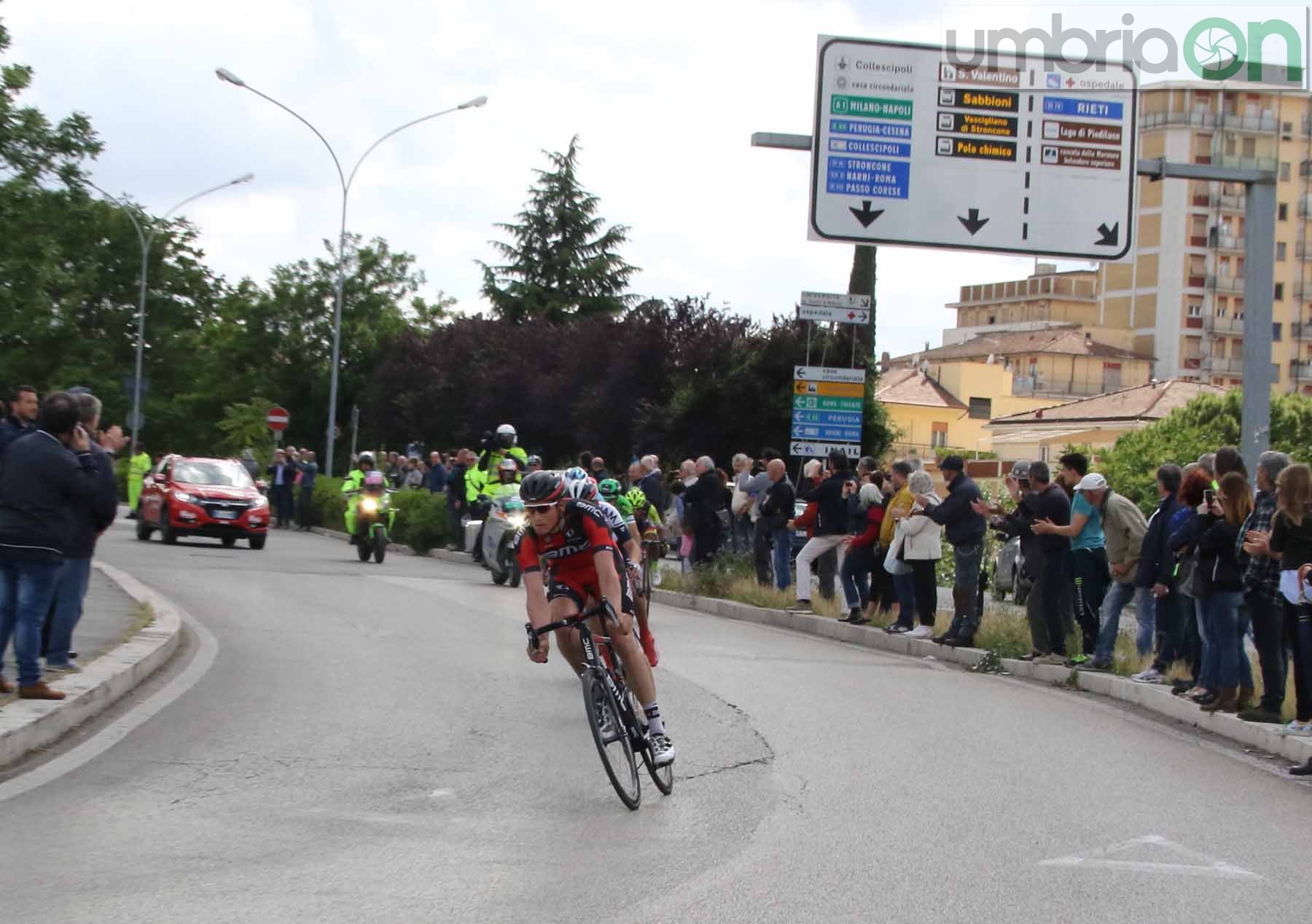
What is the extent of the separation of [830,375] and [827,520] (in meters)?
4.48

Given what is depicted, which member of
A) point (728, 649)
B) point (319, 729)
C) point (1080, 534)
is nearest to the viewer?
point (319, 729)

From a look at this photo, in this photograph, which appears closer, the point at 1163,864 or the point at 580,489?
the point at 1163,864

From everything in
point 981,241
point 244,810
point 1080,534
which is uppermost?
point 981,241

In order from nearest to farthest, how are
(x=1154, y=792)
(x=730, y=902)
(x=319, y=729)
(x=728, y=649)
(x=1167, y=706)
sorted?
(x=730, y=902) < (x=1154, y=792) < (x=319, y=729) < (x=1167, y=706) < (x=728, y=649)

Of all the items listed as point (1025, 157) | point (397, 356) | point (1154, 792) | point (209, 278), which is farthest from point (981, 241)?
point (209, 278)

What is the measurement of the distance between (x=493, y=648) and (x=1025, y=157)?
9663 mm

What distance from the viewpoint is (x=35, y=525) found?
998 cm

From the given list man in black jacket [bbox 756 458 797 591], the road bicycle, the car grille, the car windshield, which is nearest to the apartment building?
the car windshield

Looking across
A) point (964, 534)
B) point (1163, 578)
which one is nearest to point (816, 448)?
point (964, 534)

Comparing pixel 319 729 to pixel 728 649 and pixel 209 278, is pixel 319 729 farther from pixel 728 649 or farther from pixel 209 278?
pixel 209 278

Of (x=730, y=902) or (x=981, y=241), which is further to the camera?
(x=981, y=241)

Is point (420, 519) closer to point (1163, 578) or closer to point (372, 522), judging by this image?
point (372, 522)

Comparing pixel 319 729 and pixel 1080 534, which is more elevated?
pixel 1080 534

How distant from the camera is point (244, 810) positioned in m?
7.89
